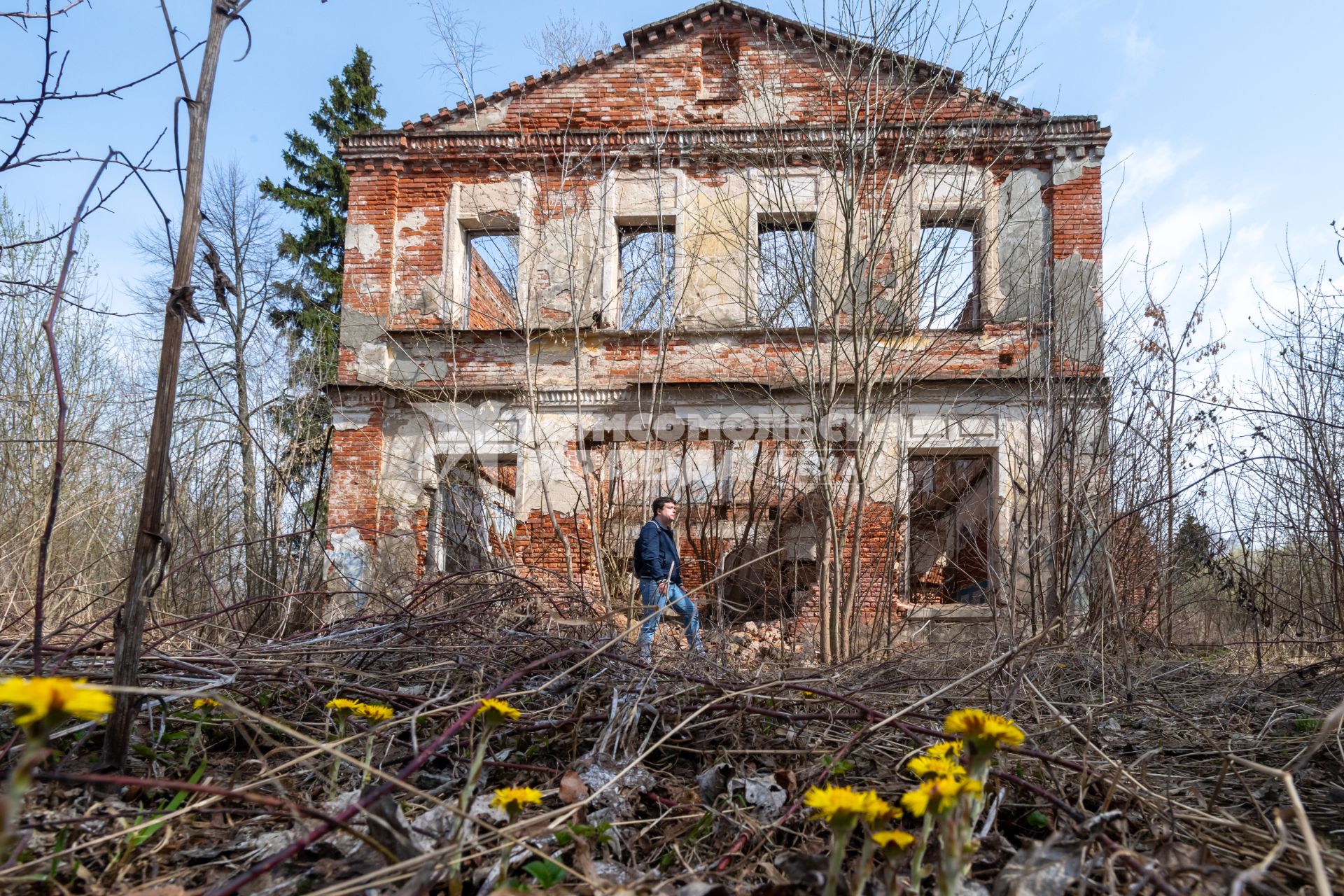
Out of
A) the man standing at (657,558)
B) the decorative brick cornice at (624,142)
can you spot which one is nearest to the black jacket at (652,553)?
the man standing at (657,558)

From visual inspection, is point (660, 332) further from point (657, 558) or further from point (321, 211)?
point (321, 211)

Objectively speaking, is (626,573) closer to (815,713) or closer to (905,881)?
(815,713)

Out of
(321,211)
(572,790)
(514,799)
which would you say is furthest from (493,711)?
(321,211)

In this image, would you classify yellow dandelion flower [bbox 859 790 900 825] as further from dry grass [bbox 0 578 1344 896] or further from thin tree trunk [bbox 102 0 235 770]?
thin tree trunk [bbox 102 0 235 770]

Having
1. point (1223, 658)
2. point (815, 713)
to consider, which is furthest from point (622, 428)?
point (815, 713)

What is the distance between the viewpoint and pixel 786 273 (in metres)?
7.56

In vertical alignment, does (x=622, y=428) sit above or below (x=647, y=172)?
below

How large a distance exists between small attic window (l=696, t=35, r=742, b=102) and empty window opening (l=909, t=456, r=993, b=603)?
19.8 ft

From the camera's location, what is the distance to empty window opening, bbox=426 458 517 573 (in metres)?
9.45

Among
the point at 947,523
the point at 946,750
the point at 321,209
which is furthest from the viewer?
the point at 321,209

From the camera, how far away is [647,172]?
11.8m

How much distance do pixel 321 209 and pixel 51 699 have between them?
22.7 metres

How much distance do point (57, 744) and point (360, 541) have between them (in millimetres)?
9239

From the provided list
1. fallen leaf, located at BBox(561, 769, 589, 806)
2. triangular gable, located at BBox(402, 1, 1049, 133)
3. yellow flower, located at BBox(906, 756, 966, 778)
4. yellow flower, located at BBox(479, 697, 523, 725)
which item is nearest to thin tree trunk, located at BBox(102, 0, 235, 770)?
yellow flower, located at BBox(479, 697, 523, 725)
